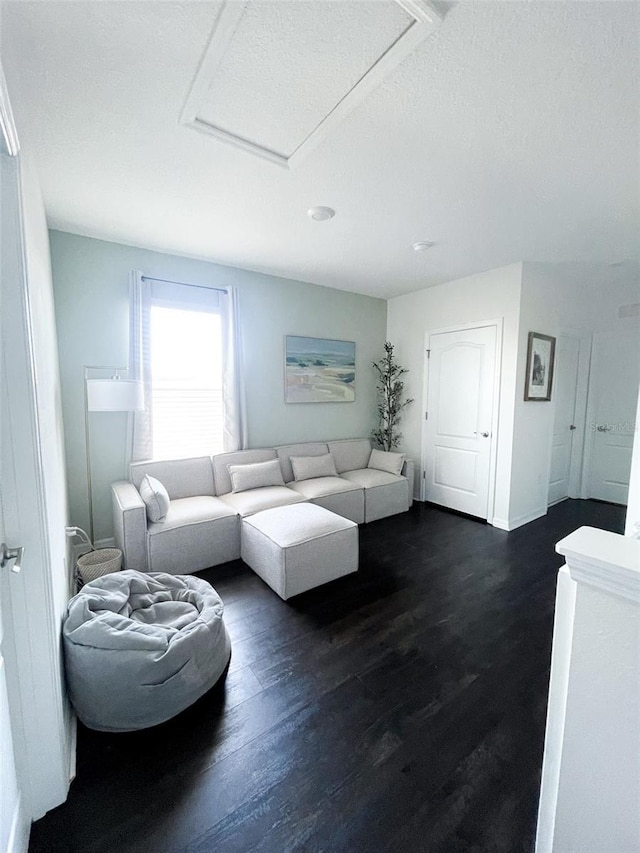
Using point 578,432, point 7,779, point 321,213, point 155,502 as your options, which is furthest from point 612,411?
point 7,779

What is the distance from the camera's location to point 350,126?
1.59 metres

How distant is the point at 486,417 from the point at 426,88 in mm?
2924

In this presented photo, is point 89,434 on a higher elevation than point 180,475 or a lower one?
higher

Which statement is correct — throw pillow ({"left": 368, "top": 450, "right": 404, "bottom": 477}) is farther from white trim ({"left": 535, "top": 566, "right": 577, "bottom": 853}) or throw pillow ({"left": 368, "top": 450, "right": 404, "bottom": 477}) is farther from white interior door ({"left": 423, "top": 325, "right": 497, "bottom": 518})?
white trim ({"left": 535, "top": 566, "right": 577, "bottom": 853})

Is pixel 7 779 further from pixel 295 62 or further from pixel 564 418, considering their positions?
pixel 564 418

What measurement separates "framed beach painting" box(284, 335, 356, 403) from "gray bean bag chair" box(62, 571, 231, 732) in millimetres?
2721

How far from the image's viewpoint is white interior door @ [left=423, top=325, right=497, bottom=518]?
3.63 metres

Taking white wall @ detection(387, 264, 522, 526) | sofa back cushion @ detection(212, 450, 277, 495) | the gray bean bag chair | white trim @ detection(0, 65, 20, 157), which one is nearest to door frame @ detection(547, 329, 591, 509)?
white wall @ detection(387, 264, 522, 526)

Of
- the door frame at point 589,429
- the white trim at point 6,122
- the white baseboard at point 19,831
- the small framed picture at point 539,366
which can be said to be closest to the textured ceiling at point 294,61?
the white trim at point 6,122

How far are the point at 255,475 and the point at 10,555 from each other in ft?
7.86

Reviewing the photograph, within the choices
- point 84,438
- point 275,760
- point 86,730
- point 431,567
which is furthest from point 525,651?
point 84,438

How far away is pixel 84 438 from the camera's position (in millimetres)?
2891

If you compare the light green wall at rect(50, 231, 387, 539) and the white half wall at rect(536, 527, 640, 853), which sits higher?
the light green wall at rect(50, 231, 387, 539)

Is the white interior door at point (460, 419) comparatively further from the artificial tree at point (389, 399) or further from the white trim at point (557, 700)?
the white trim at point (557, 700)
